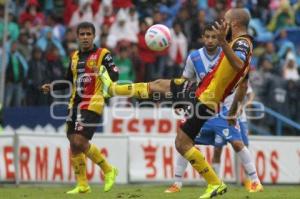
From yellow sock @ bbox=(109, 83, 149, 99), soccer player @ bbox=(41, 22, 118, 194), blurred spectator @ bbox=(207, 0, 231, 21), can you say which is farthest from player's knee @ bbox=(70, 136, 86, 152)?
blurred spectator @ bbox=(207, 0, 231, 21)

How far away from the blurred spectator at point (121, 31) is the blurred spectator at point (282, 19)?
4723 millimetres

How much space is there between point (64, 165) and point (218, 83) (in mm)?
6373

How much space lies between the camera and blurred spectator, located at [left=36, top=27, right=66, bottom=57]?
835 inches

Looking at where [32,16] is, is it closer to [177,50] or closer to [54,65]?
[54,65]

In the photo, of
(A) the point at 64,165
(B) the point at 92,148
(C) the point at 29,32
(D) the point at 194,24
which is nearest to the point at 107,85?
(B) the point at 92,148

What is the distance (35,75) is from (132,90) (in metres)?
8.52

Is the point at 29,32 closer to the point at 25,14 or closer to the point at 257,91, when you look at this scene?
the point at 25,14

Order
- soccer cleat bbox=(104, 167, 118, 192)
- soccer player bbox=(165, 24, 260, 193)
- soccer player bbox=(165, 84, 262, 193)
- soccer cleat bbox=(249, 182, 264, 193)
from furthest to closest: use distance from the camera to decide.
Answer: soccer player bbox=(165, 84, 262, 193), soccer player bbox=(165, 24, 260, 193), soccer cleat bbox=(249, 182, 264, 193), soccer cleat bbox=(104, 167, 118, 192)

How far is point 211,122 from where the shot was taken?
1481cm

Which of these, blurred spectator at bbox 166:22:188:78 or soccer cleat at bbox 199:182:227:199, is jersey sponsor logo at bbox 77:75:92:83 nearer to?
soccer cleat at bbox 199:182:227:199

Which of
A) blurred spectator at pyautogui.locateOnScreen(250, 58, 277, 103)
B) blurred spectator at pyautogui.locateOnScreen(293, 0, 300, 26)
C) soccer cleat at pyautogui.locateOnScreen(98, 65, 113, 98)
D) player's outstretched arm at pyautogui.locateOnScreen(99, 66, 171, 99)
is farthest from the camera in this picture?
blurred spectator at pyautogui.locateOnScreen(293, 0, 300, 26)

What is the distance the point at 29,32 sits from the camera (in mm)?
21516

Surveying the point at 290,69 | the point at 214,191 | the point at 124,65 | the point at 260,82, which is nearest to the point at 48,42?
the point at 124,65

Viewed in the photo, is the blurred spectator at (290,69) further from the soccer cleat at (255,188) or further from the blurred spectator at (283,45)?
the soccer cleat at (255,188)
